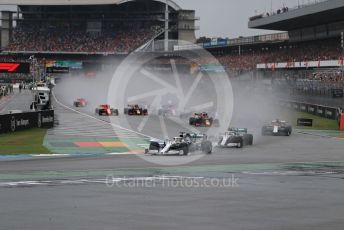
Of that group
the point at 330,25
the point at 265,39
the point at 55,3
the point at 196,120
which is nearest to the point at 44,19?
the point at 55,3

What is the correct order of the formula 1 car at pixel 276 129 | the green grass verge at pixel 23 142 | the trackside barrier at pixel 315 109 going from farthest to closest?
the trackside barrier at pixel 315 109 < the formula 1 car at pixel 276 129 < the green grass verge at pixel 23 142

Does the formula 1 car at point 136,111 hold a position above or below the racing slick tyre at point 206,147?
above

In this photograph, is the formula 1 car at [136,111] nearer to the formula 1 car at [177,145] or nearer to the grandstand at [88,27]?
the formula 1 car at [177,145]

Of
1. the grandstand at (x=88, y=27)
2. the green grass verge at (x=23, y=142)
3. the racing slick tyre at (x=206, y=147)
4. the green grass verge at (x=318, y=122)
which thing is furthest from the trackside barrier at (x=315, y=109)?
the grandstand at (x=88, y=27)

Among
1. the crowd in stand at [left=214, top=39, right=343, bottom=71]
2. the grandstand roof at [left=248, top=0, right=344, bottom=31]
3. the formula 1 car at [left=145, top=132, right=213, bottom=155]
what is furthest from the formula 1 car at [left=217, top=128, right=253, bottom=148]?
the grandstand roof at [left=248, top=0, right=344, bottom=31]

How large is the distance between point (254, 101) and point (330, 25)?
16.0 m

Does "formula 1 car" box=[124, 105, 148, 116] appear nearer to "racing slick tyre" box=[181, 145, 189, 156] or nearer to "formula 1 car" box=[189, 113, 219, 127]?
"formula 1 car" box=[189, 113, 219, 127]

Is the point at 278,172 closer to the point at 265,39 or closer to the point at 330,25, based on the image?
the point at 330,25

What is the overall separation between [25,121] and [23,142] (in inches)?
246

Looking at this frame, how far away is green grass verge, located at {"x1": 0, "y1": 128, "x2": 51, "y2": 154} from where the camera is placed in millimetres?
30016

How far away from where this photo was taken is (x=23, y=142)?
33469 millimetres

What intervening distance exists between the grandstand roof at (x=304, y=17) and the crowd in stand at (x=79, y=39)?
172 feet

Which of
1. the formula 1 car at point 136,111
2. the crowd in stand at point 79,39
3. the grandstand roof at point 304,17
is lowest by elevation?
the formula 1 car at point 136,111

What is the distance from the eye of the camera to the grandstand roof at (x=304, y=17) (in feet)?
223
